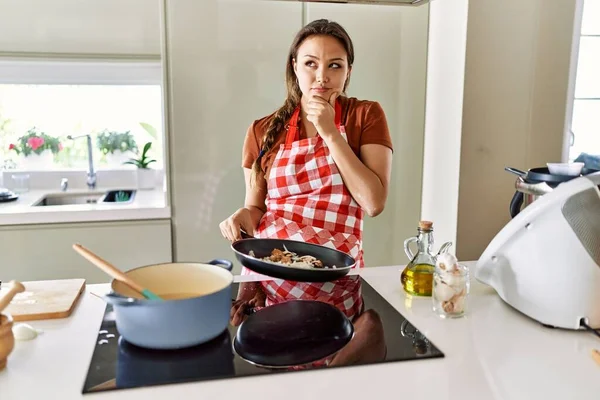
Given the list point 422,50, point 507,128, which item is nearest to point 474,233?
point 507,128

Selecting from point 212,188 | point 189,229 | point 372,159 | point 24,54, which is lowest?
point 189,229

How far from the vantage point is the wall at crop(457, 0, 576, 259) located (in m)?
1.67

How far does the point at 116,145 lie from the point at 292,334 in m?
2.04

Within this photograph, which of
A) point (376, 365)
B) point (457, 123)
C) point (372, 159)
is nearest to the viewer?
point (376, 365)

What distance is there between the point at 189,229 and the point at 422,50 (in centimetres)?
113

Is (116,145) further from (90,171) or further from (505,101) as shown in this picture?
(505,101)

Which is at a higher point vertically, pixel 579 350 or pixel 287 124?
pixel 287 124

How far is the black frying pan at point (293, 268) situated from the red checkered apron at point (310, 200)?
187 mm

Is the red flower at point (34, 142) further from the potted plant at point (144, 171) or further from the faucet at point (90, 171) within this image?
the potted plant at point (144, 171)

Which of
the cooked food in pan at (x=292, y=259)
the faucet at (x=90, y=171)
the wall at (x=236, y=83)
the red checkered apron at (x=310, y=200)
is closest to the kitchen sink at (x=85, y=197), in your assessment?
the faucet at (x=90, y=171)

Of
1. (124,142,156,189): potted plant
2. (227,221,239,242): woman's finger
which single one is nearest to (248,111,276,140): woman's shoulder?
(227,221,239,242): woman's finger

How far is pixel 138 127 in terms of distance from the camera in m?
2.60

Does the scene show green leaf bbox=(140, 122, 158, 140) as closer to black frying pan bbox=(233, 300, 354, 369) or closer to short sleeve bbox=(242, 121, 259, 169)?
short sleeve bbox=(242, 121, 259, 169)

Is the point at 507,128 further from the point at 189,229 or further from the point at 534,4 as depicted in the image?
the point at 189,229
